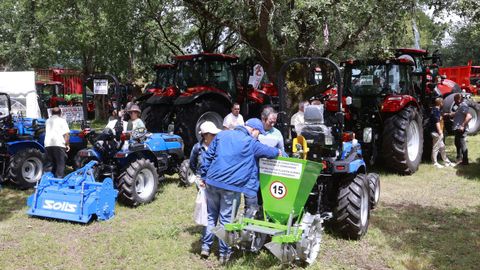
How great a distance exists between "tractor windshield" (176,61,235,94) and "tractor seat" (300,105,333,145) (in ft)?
19.2

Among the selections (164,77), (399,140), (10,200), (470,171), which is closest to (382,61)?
(399,140)

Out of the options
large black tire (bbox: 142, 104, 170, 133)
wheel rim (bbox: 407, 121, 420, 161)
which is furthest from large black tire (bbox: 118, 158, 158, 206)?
wheel rim (bbox: 407, 121, 420, 161)

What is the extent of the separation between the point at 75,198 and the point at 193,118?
13.7 feet

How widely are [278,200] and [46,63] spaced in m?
26.4

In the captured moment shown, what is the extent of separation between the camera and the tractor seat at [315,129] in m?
5.43

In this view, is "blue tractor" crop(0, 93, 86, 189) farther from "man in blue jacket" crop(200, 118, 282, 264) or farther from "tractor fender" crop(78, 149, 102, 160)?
"man in blue jacket" crop(200, 118, 282, 264)

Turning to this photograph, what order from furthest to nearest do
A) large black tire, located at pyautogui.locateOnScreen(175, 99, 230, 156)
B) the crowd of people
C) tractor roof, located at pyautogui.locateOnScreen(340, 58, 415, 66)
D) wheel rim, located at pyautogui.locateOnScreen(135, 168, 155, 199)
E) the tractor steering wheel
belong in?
large black tire, located at pyautogui.locateOnScreen(175, 99, 230, 156)
tractor roof, located at pyautogui.locateOnScreen(340, 58, 415, 66)
the tractor steering wheel
wheel rim, located at pyautogui.locateOnScreen(135, 168, 155, 199)
the crowd of people

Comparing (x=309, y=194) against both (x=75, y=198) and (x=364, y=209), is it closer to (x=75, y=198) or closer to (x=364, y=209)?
(x=364, y=209)

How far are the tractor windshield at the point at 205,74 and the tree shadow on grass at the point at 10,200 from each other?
423 cm

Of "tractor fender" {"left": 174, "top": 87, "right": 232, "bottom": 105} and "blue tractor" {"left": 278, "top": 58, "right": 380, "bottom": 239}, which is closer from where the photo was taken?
"blue tractor" {"left": 278, "top": 58, "right": 380, "bottom": 239}

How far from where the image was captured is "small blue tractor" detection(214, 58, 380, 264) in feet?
15.4

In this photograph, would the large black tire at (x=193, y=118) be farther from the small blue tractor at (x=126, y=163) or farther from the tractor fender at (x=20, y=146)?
the tractor fender at (x=20, y=146)

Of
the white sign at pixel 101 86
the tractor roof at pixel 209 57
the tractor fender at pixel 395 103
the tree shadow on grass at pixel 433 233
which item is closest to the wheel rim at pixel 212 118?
the tractor roof at pixel 209 57

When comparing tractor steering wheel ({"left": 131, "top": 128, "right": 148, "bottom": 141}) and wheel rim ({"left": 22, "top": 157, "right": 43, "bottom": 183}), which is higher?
tractor steering wheel ({"left": 131, "top": 128, "right": 148, "bottom": 141})
